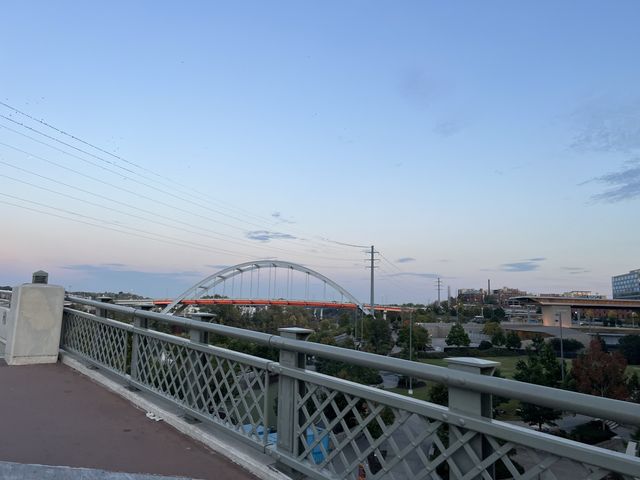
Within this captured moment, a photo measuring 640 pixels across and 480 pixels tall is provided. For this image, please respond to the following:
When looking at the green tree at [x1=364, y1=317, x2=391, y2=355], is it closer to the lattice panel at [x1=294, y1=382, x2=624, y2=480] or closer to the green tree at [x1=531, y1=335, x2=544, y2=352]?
the green tree at [x1=531, y1=335, x2=544, y2=352]

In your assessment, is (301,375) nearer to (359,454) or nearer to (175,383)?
(359,454)

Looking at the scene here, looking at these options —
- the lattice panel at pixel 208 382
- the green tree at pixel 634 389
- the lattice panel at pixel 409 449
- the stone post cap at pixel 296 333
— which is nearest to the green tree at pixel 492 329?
the green tree at pixel 634 389

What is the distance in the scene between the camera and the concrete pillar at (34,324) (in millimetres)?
6160

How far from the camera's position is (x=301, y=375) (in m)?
2.70

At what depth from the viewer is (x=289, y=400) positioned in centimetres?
279

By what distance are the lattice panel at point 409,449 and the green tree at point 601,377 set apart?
118ft

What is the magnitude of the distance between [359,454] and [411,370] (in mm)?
547

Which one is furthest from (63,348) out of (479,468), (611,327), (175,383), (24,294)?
(611,327)

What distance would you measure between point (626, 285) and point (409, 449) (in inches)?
5779

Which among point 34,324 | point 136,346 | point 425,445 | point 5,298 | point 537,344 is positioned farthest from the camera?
point 537,344

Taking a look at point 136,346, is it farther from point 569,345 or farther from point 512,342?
point 569,345

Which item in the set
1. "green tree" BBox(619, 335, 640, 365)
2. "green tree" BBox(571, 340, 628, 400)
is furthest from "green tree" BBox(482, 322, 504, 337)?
"green tree" BBox(571, 340, 628, 400)

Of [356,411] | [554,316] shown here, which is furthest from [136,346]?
[554,316]

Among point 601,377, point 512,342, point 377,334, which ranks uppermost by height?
point 377,334
